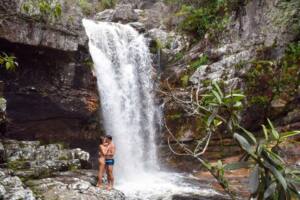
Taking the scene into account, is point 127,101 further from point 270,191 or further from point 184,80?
point 270,191

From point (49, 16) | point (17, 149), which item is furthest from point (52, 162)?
point (49, 16)

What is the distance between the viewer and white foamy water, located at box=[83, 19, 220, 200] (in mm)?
12406

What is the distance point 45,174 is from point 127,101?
560 centimetres

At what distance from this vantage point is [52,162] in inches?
326

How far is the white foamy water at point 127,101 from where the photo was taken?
12.4 m

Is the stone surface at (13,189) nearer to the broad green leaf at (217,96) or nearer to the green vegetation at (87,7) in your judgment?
the broad green leaf at (217,96)

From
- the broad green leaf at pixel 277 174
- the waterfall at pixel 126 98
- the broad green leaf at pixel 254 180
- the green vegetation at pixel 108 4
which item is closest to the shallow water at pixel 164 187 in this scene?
the waterfall at pixel 126 98

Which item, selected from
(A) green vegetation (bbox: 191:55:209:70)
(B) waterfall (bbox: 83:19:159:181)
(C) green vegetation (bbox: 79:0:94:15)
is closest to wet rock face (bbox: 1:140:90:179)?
(B) waterfall (bbox: 83:19:159:181)

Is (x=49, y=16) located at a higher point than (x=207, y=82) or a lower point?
higher

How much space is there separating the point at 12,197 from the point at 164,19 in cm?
1190

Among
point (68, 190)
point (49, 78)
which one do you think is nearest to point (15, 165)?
point (68, 190)

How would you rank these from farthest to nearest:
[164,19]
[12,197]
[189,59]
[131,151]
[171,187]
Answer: [164,19] < [189,59] < [131,151] < [171,187] < [12,197]

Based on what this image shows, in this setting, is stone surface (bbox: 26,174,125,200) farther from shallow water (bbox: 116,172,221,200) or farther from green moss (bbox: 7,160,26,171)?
shallow water (bbox: 116,172,221,200)

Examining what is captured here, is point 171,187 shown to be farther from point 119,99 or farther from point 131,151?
point 119,99
